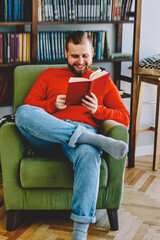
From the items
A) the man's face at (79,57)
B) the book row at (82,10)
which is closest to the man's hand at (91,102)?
the man's face at (79,57)

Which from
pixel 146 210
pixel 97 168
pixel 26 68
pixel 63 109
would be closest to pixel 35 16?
pixel 26 68

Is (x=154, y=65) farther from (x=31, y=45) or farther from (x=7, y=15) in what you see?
(x=7, y=15)

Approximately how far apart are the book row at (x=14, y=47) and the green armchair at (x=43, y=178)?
85 centimetres

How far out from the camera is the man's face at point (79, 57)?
7.77 ft

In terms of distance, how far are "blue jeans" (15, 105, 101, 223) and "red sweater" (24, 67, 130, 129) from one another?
0.28 m

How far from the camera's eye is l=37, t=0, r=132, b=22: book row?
2801mm

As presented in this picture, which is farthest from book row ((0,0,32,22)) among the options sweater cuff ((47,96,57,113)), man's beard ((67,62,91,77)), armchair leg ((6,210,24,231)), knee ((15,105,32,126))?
armchair leg ((6,210,24,231))

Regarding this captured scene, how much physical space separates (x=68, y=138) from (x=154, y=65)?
1.43 metres

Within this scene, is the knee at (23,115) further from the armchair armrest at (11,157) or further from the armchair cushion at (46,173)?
the armchair cushion at (46,173)

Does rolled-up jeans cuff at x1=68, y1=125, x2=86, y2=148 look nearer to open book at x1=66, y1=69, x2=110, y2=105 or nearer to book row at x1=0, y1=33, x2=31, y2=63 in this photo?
open book at x1=66, y1=69, x2=110, y2=105

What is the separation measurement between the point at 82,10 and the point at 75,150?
1367 mm

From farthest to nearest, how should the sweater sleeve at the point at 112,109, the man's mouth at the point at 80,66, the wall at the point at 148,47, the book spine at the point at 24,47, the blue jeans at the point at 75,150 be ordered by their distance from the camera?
1. the wall at the point at 148,47
2. the book spine at the point at 24,47
3. the man's mouth at the point at 80,66
4. the sweater sleeve at the point at 112,109
5. the blue jeans at the point at 75,150

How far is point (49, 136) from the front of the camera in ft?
6.50

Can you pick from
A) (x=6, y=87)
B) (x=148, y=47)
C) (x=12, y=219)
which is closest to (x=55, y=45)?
(x=6, y=87)
